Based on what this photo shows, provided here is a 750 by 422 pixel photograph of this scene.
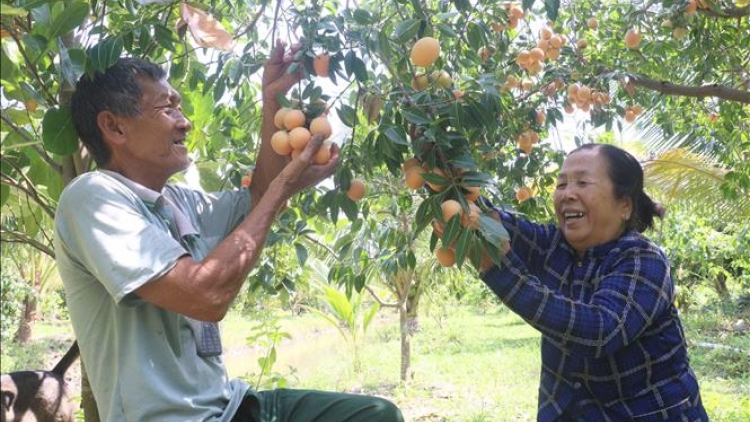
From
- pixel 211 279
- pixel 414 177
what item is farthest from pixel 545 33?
pixel 211 279

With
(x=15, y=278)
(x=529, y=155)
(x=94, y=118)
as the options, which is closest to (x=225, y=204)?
(x=94, y=118)

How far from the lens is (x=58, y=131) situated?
153 cm

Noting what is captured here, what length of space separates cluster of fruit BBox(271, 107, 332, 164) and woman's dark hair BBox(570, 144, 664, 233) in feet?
2.37

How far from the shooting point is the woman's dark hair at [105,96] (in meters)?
1.45

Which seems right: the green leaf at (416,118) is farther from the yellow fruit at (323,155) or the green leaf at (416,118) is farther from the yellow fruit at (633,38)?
the yellow fruit at (633,38)

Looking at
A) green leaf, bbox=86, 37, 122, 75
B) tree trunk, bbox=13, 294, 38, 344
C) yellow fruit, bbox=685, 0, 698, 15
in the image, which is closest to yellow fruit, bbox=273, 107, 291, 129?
green leaf, bbox=86, 37, 122, 75

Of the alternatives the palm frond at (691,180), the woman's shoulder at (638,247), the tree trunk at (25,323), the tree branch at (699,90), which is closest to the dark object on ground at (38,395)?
the woman's shoulder at (638,247)

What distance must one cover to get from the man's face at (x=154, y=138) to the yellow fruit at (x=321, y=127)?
28 cm

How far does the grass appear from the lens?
4996mm

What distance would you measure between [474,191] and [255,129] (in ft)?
4.00

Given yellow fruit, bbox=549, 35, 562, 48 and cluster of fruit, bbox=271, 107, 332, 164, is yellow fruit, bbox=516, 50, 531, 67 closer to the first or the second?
yellow fruit, bbox=549, 35, 562, 48

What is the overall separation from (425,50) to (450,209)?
0.37 m

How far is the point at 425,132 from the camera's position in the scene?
4.05 ft

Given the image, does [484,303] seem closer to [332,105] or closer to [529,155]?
[529,155]
